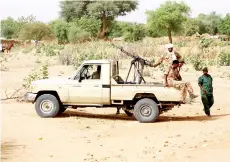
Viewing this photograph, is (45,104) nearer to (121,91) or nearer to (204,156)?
(121,91)

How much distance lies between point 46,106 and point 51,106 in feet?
0.49

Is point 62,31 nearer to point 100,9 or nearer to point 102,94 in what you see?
point 100,9

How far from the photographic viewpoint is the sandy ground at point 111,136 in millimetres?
8891

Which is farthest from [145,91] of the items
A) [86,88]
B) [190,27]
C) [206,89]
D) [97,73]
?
[190,27]

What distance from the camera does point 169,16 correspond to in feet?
203

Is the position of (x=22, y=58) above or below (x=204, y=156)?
above

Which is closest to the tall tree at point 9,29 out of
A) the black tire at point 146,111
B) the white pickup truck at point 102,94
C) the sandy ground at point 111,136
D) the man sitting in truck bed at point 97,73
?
the sandy ground at point 111,136

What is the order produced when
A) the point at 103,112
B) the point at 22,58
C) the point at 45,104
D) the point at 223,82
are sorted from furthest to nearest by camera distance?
1. the point at 22,58
2. the point at 223,82
3. the point at 103,112
4. the point at 45,104

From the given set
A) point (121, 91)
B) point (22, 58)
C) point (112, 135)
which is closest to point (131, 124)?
point (121, 91)

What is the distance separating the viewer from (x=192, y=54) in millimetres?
37625

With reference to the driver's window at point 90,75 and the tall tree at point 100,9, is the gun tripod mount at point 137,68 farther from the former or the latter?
the tall tree at point 100,9

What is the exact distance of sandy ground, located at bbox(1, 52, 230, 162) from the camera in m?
8.89

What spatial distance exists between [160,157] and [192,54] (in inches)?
1165

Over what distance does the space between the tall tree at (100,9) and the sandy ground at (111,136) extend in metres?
55.4
